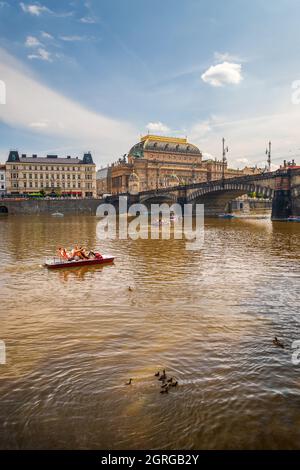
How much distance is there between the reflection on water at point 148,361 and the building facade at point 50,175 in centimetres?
11418

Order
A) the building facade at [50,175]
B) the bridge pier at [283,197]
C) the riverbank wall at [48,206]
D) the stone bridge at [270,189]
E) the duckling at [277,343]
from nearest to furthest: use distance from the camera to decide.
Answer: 1. the duckling at [277,343]
2. the stone bridge at [270,189]
3. the bridge pier at [283,197]
4. the riverbank wall at [48,206]
5. the building facade at [50,175]

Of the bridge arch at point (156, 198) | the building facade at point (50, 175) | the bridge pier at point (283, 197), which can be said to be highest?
the building facade at point (50, 175)

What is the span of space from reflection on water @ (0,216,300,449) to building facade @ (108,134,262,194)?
134 m

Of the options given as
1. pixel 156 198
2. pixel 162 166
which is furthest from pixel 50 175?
pixel 162 166

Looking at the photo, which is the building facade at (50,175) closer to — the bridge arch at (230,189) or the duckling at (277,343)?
the bridge arch at (230,189)

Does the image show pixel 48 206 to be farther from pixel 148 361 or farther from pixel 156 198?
pixel 148 361

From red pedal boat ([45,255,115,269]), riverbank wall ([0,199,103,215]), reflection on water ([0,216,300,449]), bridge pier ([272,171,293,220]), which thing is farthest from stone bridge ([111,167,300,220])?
red pedal boat ([45,255,115,269])

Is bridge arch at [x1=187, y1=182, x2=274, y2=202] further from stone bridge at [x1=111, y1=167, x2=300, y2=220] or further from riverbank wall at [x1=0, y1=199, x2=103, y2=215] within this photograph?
riverbank wall at [x1=0, y1=199, x2=103, y2=215]

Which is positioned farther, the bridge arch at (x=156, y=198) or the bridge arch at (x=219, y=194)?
the bridge arch at (x=156, y=198)

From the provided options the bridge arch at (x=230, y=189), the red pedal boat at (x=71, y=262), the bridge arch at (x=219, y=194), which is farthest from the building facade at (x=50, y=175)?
the red pedal boat at (x=71, y=262)

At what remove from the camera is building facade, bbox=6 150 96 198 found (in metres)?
131

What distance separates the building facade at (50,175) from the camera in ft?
430

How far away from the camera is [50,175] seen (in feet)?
442
